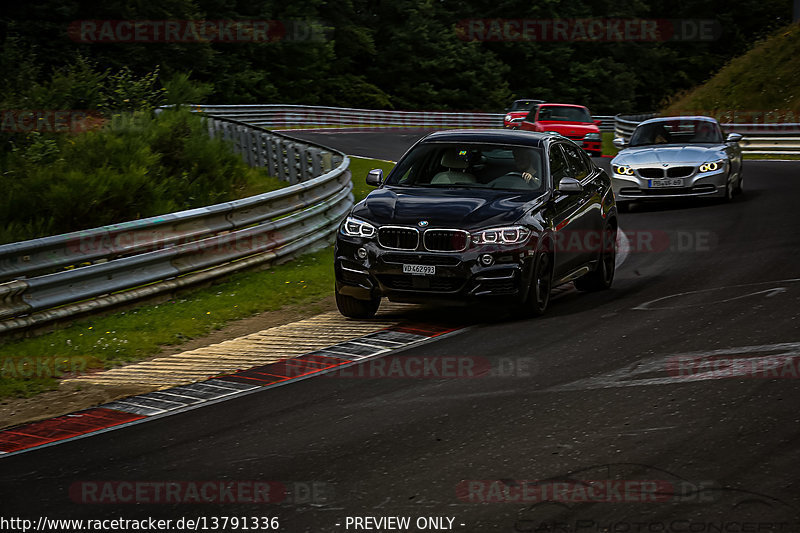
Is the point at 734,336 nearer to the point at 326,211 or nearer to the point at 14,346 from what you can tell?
the point at 14,346

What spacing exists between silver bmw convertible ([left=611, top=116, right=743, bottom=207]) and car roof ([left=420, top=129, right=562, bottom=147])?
768 centimetres

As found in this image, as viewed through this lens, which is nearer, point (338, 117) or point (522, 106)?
point (522, 106)

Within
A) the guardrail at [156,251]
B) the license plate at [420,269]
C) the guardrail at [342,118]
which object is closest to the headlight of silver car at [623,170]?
the guardrail at [156,251]

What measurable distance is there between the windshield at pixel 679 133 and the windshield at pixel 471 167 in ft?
30.8

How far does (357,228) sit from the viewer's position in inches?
396

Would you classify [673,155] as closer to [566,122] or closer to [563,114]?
[566,122]

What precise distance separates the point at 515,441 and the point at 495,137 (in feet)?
18.4

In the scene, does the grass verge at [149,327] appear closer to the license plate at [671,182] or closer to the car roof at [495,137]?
the car roof at [495,137]

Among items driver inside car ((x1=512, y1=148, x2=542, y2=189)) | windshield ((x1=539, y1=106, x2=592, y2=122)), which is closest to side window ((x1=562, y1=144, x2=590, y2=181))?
driver inside car ((x1=512, y1=148, x2=542, y2=189))

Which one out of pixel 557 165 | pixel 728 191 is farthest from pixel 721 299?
pixel 728 191

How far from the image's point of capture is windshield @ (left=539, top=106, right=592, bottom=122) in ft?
104

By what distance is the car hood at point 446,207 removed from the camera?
9.77 meters

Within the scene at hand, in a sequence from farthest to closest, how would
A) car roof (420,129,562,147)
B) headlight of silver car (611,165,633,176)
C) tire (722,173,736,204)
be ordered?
tire (722,173,736,204), headlight of silver car (611,165,633,176), car roof (420,129,562,147)

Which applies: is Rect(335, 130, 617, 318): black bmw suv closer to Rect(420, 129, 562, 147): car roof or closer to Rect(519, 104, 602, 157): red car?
Rect(420, 129, 562, 147): car roof
